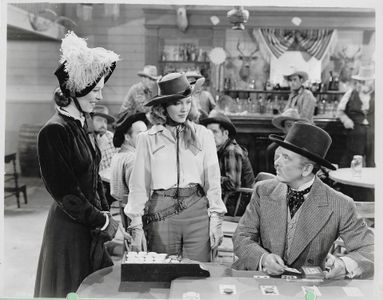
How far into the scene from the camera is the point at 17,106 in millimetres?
8383

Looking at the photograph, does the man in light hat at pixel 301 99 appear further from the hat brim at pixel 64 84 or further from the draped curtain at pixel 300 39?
the hat brim at pixel 64 84

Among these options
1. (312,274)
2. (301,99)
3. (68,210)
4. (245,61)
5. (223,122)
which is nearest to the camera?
(312,274)

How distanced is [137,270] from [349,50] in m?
7.84

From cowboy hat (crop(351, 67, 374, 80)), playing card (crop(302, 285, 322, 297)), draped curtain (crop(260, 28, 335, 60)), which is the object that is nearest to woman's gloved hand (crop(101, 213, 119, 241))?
playing card (crop(302, 285, 322, 297))

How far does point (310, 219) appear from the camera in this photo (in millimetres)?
2469

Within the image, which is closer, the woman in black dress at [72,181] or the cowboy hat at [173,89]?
the woman in black dress at [72,181]

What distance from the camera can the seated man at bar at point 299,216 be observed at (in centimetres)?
243

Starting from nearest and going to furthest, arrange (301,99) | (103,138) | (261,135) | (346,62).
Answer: (103,138) < (301,99) < (261,135) < (346,62)

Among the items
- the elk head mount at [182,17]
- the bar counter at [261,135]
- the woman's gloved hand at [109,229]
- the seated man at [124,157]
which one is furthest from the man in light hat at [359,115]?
the woman's gloved hand at [109,229]

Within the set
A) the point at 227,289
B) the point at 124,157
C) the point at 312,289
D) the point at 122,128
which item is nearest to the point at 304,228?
the point at 312,289

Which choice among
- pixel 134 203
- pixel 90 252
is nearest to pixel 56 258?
pixel 90 252

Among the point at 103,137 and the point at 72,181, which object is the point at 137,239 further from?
the point at 103,137

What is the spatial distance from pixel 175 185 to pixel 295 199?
2.17ft

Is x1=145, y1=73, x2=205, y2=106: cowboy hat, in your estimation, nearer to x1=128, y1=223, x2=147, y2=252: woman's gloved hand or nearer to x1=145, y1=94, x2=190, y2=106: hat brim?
x1=145, y1=94, x2=190, y2=106: hat brim
